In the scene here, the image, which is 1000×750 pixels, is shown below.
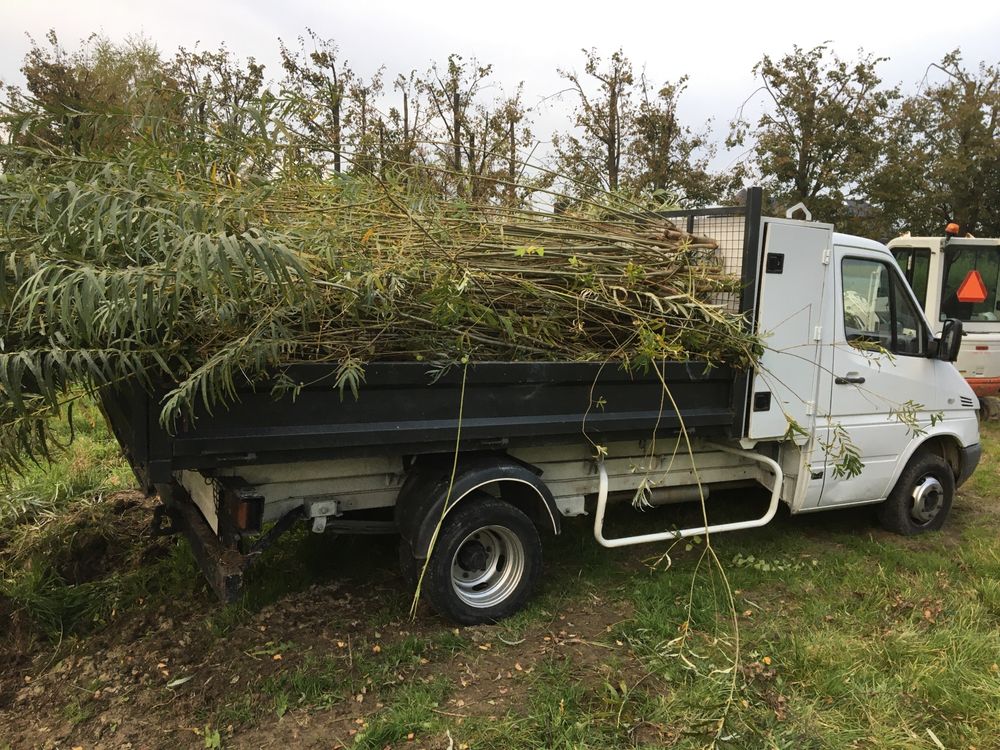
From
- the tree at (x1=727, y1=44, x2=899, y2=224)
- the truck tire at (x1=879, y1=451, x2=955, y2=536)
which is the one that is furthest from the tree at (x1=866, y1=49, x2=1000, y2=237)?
the truck tire at (x1=879, y1=451, x2=955, y2=536)

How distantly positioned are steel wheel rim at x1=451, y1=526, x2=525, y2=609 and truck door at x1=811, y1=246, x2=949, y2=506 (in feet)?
6.53

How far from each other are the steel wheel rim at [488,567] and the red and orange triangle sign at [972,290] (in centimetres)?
849

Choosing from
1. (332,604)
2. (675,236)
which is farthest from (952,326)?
(332,604)

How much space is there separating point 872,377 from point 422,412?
117 inches

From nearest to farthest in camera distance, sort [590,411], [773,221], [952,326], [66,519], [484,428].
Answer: [484,428], [590,411], [773,221], [66,519], [952,326]

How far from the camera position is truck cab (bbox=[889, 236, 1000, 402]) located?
9.02 meters

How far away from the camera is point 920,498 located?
188 inches

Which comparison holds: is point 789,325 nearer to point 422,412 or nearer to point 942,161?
point 422,412

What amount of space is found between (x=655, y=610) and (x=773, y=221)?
2.16 meters

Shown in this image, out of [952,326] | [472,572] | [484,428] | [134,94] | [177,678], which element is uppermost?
[134,94]

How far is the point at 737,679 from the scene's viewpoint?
2.96 m

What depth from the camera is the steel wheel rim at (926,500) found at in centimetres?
479

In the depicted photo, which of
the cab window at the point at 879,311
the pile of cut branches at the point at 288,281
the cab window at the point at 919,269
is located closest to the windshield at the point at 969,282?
the cab window at the point at 919,269

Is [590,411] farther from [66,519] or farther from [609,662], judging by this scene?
[66,519]
